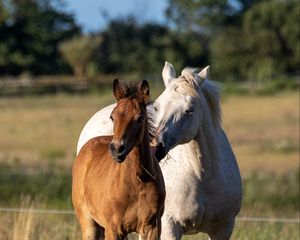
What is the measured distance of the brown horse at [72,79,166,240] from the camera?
18.8 feet

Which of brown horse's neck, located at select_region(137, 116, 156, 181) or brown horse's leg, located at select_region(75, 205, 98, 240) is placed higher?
brown horse's neck, located at select_region(137, 116, 156, 181)

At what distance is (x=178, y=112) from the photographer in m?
6.63

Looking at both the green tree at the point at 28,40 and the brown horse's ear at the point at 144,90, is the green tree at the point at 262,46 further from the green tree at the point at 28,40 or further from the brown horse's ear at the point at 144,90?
the brown horse's ear at the point at 144,90

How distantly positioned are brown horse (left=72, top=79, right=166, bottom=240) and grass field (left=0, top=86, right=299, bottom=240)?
85.3 inches

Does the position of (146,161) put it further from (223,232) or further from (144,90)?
(223,232)

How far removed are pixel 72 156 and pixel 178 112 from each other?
15.7 m

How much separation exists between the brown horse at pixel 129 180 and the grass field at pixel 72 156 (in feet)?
7.11

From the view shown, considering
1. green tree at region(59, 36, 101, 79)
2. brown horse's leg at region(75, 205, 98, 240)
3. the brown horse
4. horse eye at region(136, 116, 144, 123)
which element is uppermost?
horse eye at region(136, 116, 144, 123)

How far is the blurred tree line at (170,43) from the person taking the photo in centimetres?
5025

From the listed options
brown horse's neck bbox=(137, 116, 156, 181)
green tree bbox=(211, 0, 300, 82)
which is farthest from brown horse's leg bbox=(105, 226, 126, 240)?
green tree bbox=(211, 0, 300, 82)

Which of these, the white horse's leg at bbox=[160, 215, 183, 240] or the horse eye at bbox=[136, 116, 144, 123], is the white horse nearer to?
the white horse's leg at bbox=[160, 215, 183, 240]

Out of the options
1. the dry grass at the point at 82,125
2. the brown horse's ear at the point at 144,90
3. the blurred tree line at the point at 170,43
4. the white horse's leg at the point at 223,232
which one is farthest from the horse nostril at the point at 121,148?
the blurred tree line at the point at 170,43

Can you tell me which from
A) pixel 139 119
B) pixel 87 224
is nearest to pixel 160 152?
pixel 139 119

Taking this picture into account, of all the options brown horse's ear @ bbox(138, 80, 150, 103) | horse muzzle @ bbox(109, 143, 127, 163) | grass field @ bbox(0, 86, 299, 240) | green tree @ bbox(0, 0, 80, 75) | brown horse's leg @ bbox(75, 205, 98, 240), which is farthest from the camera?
green tree @ bbox(0, 0, 80, 75)
